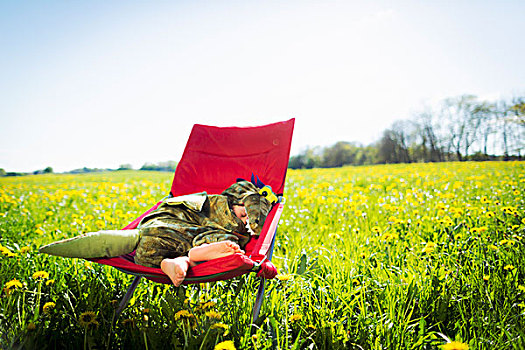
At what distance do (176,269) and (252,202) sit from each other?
0.79 metres

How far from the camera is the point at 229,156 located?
2676mm

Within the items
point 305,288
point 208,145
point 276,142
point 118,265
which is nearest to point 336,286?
point 305,288

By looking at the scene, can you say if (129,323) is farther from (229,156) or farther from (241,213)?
(229,156)

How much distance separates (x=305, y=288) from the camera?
5.73ft

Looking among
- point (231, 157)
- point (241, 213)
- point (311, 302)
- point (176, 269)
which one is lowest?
point (311, 302)

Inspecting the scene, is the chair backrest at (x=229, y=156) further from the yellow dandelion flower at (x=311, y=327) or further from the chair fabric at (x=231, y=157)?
the yellow dandelion flower at (x=311, y=327)

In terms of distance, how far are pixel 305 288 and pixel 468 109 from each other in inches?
942

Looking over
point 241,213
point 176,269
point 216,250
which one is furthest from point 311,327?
point 241,213

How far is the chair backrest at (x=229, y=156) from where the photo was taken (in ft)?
8.23

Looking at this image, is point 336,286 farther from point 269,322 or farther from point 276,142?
point 276,142

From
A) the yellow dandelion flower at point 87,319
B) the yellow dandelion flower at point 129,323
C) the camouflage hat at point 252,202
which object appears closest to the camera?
the yellow dandelion flower at point 87,319

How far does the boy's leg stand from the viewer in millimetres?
1280

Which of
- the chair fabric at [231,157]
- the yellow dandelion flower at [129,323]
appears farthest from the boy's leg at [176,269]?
the chair fabric at [231,157]

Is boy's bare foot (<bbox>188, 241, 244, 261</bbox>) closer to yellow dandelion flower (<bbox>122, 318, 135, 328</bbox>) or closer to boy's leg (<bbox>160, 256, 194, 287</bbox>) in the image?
boy's leg (<bbox>160, 256, 194, 287</bbox>)
